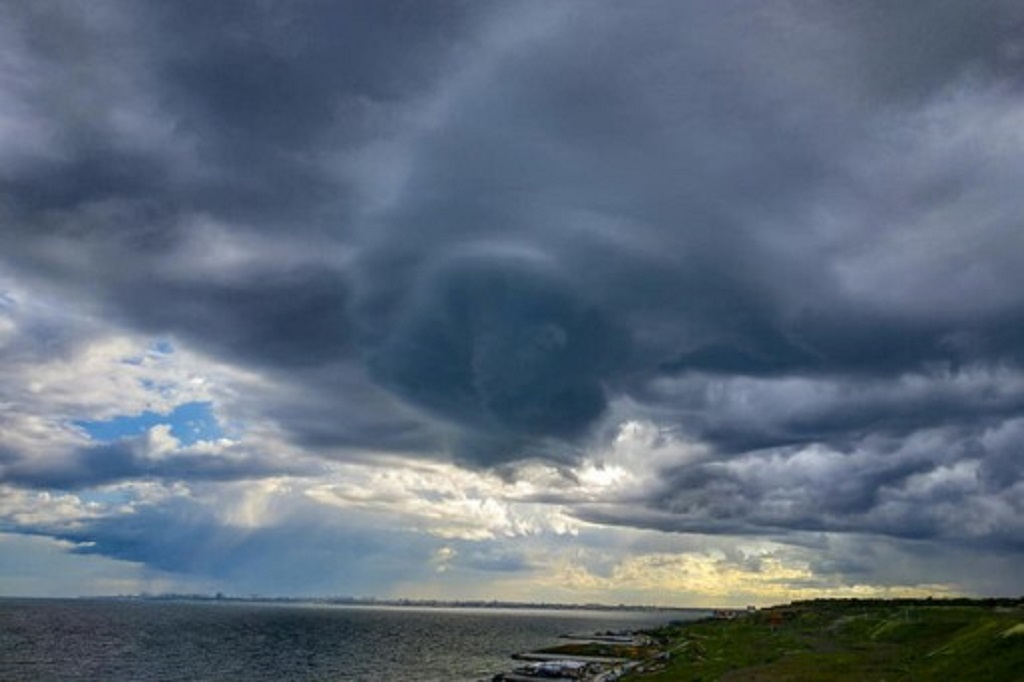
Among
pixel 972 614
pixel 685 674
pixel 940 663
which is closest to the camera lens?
pixel 940 663

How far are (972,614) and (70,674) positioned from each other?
160 metres

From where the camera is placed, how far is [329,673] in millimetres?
147250

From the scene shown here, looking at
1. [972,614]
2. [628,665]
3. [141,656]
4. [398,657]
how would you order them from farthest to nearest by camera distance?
[398,657] < [141,656] < [972,614] < [628,665]

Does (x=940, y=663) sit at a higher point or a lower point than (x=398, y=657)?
higher

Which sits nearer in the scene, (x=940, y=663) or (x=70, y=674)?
(x=940, y=663)

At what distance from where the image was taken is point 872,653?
120 m

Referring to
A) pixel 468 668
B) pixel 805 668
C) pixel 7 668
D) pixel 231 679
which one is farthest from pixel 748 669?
pixel 7 668

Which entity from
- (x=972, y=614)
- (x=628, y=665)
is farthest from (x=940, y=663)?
(x=972, y=614)

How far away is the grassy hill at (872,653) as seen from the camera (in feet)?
253

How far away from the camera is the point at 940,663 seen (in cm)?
8644

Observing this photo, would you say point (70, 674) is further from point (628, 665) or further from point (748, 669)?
point (748, 669)

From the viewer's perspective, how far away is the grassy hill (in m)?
77.2

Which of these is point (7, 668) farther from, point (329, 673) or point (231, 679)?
point (329, 673)

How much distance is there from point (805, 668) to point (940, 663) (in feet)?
68.6
